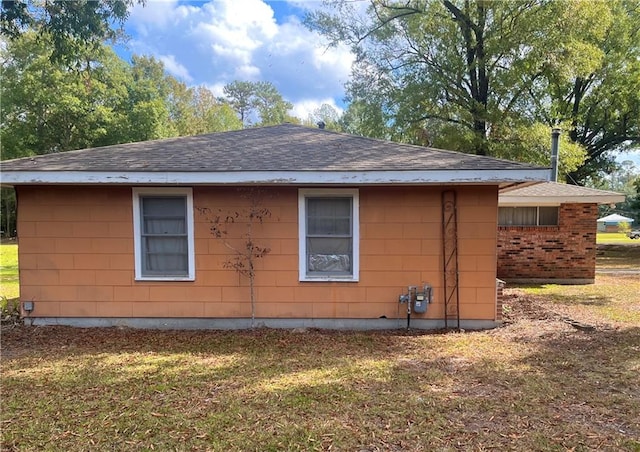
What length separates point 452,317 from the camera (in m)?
6.33

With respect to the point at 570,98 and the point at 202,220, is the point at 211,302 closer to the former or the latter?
the point at 202,220

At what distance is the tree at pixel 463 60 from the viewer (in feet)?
47.1

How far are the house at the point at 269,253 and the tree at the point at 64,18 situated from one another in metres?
2.63

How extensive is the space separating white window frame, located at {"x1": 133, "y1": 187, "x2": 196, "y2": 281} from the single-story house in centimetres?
6081

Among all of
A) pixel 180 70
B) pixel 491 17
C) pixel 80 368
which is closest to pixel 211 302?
pixel 80 368

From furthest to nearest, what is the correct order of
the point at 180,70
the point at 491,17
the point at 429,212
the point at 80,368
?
the point at 180,70, the point at 491,17, the point at 429,212, the point at 80,368

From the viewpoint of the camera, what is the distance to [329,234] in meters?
6.30

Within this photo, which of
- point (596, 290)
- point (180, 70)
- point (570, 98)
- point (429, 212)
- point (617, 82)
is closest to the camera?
point (429, 212)

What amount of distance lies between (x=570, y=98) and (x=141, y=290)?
21856 mm

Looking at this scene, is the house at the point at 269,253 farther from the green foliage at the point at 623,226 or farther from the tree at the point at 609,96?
the green foliage at the point at 623,226

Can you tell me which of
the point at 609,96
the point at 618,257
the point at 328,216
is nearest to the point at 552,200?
the point at 328,216

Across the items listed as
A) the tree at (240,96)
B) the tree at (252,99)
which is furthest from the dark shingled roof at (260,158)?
the tree at (240,96)

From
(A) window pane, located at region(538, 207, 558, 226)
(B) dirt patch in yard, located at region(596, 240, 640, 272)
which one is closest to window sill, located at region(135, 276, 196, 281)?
(A) window pane, located at region(538, 207, 558, 226)

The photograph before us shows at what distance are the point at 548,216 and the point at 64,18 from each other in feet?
39.2
